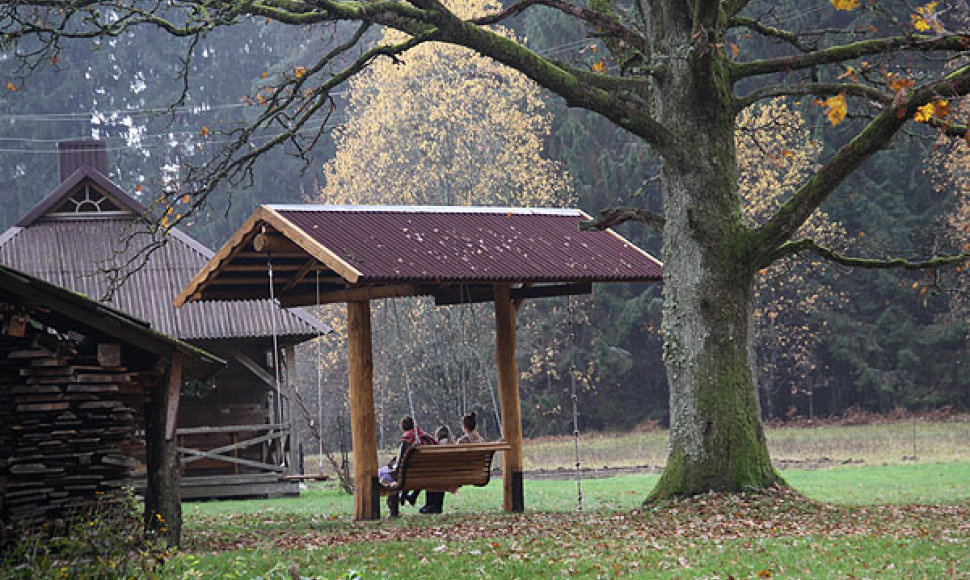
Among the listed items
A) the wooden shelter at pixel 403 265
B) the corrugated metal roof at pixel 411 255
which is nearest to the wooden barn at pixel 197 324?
the corrugated metal roof at pixel 411 255

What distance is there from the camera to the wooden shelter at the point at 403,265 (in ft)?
47.7

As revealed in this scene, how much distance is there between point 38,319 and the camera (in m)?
10.6

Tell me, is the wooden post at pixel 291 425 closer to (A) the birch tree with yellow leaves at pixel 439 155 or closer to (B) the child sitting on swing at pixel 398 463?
(B) the child sitting on swing at pixel 398 463

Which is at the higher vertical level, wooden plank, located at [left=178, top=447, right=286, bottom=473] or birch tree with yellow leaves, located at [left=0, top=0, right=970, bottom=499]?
birch tree with yellow leaves, located at [left=0, top=0, right=970, bottom=499]

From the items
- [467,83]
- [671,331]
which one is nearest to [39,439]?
[671,331]

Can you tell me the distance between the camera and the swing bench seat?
575 inches

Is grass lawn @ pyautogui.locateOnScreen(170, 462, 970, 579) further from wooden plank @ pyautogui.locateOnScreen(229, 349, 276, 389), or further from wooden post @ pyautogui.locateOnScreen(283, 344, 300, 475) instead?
wooden post @ pyautogui.locateOnScreen(283, 344, 300, 475)

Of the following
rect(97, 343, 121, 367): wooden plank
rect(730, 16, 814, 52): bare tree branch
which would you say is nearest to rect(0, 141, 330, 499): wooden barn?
rect(730, 16, 814, 52): bare tree branch

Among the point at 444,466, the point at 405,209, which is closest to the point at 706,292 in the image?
the point at 444,466

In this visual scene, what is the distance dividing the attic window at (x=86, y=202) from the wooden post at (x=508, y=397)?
1245cm

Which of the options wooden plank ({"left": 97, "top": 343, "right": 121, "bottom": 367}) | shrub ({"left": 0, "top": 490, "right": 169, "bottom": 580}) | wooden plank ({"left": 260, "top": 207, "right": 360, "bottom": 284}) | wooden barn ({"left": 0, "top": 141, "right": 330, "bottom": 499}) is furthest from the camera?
wooden barn ({"left": 0, "top": 141, "right": 330, "bottom": 499})

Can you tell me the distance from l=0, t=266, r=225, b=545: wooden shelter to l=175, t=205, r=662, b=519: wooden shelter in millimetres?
3217

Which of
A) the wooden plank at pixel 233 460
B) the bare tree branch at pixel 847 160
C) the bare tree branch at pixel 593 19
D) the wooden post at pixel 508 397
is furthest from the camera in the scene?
the wooden plank at pixel 233 460

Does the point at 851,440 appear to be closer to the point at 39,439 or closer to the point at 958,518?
the point at 958,518
